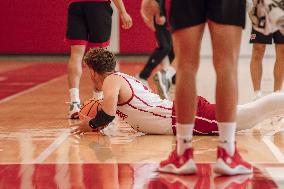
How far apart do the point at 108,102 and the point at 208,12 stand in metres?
1.39

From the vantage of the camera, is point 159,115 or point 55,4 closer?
point 159,115

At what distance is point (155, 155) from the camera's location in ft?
13.6

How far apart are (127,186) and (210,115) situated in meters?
1.59

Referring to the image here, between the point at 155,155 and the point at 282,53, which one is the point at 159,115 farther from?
the point at 282,53

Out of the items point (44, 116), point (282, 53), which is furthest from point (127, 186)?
point (282, 53)

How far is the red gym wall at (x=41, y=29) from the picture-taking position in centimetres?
1512

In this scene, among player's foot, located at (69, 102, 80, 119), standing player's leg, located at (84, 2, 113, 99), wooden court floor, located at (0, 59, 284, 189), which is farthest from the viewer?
standing player's leg, located at (84, 2, 113, 99)

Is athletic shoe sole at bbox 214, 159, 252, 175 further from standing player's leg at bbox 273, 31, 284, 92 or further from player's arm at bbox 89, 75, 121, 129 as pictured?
standing player's leg at bbox 273, 31, 284, 92

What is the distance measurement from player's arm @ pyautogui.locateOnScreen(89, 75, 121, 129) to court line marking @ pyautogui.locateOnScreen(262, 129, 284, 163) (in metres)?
1.07

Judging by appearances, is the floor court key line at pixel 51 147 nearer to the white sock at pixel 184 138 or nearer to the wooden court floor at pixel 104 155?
the wooden court floor at pixel 104 155

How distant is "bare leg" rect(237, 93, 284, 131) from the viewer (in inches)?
186

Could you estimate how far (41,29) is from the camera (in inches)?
603

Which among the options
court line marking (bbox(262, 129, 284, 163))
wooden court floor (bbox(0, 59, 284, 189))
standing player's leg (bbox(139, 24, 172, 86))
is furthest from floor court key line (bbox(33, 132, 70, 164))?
standing player's leg (bbox(139, 24, 172, 86))

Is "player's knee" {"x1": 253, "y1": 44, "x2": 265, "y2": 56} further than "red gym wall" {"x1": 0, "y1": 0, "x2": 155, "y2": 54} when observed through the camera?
No
